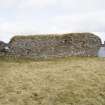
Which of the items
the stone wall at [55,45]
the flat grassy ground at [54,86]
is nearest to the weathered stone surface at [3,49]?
the stone wall at [55,45]

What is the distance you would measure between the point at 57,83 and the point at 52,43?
277 inches

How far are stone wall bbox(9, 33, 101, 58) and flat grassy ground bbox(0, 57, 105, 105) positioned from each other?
4.05 meters

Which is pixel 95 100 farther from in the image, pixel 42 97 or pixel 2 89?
pixel 2 89

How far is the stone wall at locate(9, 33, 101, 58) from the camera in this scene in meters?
17.2

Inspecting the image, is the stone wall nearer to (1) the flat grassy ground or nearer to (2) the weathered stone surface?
(2) the weathered stone surface

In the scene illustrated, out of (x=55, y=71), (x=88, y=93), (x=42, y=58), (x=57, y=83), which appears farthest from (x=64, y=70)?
(x=42, y=58)

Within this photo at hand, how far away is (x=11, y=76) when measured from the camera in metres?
11.7

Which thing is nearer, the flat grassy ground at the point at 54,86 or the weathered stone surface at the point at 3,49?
the flat grassy ground at the point at 54,86

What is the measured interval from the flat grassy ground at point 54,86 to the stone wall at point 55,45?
405cm

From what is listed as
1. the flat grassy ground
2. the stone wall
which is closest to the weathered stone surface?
the stone wall

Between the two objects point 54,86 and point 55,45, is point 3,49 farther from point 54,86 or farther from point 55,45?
point 54,86

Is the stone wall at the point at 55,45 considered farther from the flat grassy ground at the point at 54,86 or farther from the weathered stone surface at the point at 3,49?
the flat grassy ground at the point at 54,86

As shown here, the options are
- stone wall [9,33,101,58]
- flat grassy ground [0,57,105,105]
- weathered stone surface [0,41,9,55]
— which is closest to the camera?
flat grassy ground [0,57,105,105]

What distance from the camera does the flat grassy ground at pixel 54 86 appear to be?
9.24 m
